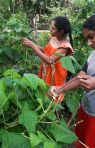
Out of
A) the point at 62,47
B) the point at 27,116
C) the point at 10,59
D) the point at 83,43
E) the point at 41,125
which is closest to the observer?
the point at 27,116

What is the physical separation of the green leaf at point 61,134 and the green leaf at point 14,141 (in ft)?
0.42

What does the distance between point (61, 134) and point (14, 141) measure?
7.7 inches

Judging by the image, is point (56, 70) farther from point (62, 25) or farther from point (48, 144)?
point (48, 144)

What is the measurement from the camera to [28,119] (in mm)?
1197

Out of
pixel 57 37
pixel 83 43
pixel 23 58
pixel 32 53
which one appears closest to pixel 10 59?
pixel 23 58

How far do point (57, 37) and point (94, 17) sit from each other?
71 cm

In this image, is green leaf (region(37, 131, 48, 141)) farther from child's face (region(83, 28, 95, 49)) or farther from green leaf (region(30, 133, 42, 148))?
child's face (region(83, 28, 95, 49))

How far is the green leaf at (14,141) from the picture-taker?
120 cm

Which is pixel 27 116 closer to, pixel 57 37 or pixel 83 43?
pixel 57 37

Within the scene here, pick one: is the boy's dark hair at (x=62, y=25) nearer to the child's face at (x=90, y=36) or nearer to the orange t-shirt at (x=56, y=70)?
the orange t-shirt at (x=56, y=70)

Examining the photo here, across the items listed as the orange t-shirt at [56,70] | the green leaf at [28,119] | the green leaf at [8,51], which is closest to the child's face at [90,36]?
the green leaf at [8,51]

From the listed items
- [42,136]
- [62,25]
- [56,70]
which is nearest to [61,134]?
[42,136]

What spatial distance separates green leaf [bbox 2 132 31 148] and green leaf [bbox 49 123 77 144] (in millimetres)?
128

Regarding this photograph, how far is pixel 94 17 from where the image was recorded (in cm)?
203
